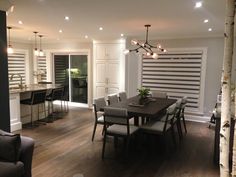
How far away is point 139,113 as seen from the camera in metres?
3.82

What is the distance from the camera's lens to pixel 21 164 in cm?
254

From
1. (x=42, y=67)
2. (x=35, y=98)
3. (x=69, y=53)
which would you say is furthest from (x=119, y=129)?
(x=42, y=67)

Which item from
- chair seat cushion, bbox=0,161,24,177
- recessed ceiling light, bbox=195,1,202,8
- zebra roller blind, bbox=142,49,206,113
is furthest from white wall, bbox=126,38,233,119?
chair seat cushion, bbox=0,161,24,177

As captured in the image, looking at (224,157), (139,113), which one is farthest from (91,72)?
(224,157)

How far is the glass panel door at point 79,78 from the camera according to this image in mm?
8359

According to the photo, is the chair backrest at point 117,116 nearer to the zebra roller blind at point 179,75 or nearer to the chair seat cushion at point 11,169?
the chair seat cushion at point 11,169

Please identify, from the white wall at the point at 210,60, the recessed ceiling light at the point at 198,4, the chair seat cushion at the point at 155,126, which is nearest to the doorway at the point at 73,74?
the white wall at the point at 210,60

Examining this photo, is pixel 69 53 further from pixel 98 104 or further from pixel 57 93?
pixel 98 104

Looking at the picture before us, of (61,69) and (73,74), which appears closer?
(73,74)

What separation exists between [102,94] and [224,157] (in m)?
6.41

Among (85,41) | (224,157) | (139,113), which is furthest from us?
(85,41)

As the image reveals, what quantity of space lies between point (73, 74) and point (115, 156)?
5377 mm

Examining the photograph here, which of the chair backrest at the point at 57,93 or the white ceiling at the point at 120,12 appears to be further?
the chair backrest at the point at 57,93

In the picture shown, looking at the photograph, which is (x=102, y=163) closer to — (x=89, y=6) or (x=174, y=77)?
(x=89, y=6)
